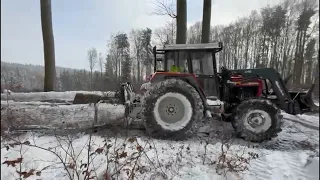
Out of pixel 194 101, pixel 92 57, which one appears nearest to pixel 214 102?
pixel 194 101

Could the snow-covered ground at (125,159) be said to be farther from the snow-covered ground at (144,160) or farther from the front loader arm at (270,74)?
the front loader arm at (270,74)

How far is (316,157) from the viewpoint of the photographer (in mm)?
Answer: 992

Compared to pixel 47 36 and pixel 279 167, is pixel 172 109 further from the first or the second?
pixel 47 36

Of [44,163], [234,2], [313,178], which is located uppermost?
[234,2]

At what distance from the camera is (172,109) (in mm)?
4352

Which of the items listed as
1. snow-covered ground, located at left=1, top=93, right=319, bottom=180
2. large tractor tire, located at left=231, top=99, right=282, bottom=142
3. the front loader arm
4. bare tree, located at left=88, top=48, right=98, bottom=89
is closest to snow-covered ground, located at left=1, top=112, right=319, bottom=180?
snow-covered ground, located at left=1, top=93, right=319, bottom=180

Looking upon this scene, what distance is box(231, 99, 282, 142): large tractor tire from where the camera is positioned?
390cm

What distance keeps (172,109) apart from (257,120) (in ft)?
4.19

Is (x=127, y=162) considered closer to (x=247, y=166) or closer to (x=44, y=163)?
(x=44, y=163)

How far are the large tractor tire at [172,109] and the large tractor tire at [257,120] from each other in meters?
0.59

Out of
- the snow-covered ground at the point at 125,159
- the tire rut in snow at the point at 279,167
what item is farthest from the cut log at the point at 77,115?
the tire rut in snow at the point at 279,167

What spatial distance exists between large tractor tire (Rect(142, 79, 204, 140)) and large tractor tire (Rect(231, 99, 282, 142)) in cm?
59

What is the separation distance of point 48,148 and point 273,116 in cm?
308

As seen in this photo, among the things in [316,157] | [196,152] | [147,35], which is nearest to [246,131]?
[196,152]
